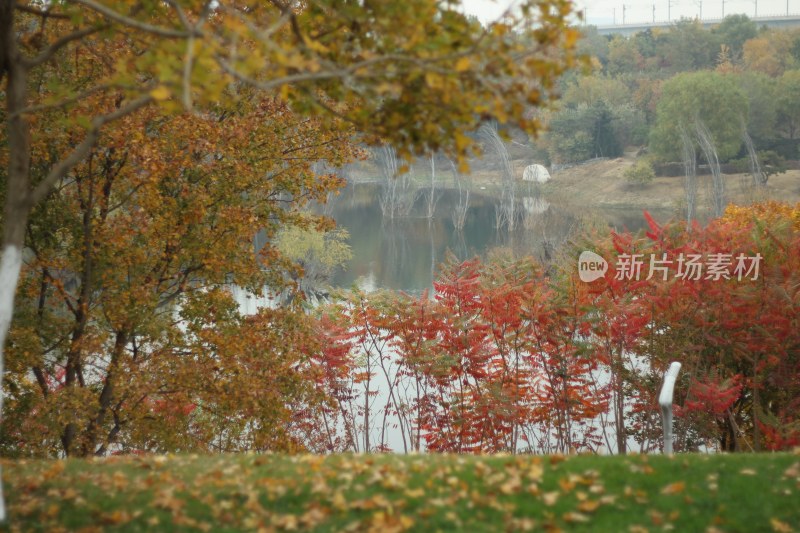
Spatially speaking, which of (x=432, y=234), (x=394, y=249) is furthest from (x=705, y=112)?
(x=394, y=249)

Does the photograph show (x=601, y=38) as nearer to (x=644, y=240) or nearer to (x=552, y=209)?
(x=552, y=209)

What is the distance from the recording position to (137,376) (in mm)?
10188

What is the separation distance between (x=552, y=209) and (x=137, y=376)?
4287 cm

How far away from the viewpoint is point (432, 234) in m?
48.3

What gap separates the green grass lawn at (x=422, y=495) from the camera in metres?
4.86

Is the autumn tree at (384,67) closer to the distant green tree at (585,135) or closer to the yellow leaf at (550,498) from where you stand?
the yellow leaf at (550,498)

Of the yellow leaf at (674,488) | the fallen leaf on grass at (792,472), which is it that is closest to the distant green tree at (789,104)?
the fallen leaf on grass at (792,472)

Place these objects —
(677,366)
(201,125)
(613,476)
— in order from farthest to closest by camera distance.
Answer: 1. (201,125)
2. (677,366)
3. (613,476)

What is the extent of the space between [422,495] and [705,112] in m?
54.9

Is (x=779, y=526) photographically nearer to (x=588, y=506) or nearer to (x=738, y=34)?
(x=588, y=506)

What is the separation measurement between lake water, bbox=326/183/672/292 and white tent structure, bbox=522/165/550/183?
261 centimetres

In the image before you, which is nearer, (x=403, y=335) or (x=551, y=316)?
(x=551, y=316)

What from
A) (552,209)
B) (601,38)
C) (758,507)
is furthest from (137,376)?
(601,38)

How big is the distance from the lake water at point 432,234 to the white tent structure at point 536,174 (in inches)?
103
